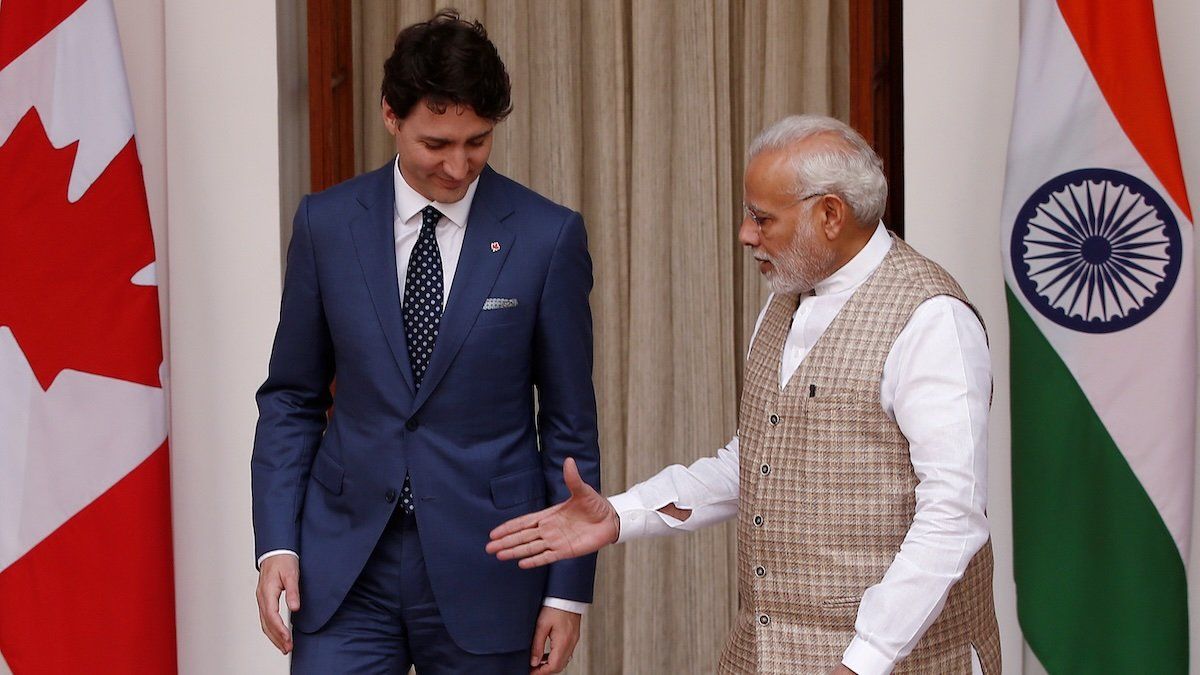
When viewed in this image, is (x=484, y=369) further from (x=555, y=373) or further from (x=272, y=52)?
(x=272, y=52)

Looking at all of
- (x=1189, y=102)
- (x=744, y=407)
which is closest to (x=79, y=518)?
(x=744, y=407)

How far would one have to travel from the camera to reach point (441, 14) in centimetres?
219

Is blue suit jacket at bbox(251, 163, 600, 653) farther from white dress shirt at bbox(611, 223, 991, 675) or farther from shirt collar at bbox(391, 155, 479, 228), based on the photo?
white dress shirt at bbox(611, 223, 991, 675)

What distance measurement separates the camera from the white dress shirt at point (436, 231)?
86.0 inches

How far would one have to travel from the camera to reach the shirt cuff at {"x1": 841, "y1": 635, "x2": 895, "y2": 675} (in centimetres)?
176

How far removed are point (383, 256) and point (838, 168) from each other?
72 cm

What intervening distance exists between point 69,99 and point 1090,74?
225 cm

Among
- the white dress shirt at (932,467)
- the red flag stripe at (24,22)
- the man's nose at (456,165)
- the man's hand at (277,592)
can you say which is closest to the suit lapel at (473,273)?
the man's nose at (456,165)

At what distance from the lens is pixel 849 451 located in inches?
75.1

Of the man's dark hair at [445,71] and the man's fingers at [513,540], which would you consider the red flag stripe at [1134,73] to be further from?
the man's fingers at [513,540]

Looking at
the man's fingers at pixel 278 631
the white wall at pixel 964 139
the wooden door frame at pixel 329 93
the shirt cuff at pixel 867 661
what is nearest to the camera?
the shirt cuff at pixel 867 661

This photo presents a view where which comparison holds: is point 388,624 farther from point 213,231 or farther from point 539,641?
point 213,231

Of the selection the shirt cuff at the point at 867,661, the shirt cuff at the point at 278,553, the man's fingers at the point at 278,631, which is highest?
the shirt cuff at the point at 278,553

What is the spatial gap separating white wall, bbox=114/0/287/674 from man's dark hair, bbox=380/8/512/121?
1442mm
